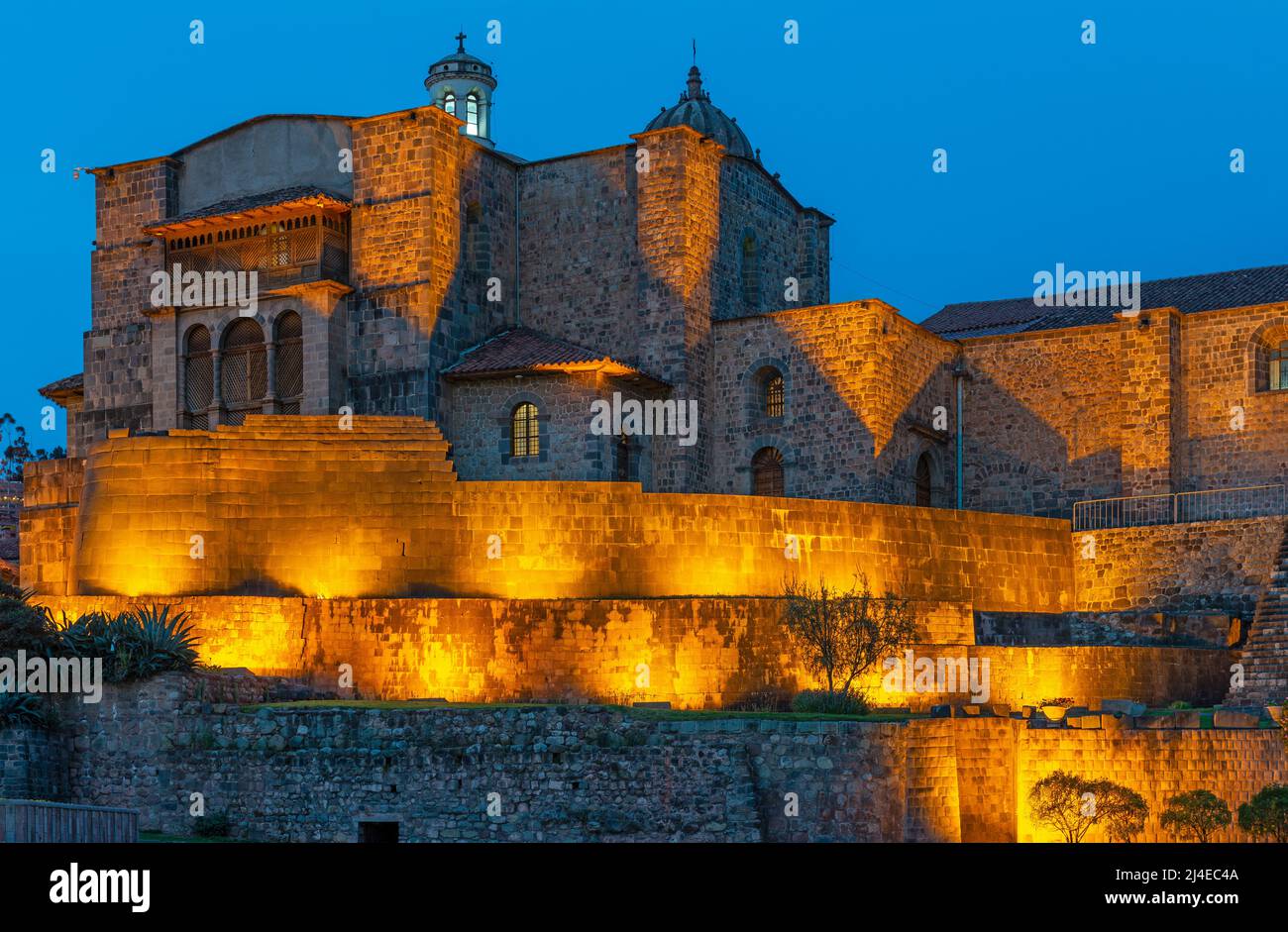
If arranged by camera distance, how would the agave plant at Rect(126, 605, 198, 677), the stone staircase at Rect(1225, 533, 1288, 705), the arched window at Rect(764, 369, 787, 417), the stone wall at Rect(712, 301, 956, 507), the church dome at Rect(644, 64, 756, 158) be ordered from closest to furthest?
the agave plant at Rect(126, 605, 198, 677)
the stone staircase at Rect(1225, 533, 1288, 705)
the stone wall at Rect(712, 301, 956, 507)
the arched window at Rect(764, 369, 787, 417)
the church dome at Rect(644, 64, 756, 158)

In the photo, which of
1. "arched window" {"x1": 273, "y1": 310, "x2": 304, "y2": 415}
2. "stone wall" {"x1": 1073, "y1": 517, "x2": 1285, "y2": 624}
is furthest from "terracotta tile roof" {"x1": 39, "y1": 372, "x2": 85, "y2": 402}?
"stone wall" {"x1": 1073, "y1": 517, "x2": 1285, "y2": 624}

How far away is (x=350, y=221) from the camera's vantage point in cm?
4169

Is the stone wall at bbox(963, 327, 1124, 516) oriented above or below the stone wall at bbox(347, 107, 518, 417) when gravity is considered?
below

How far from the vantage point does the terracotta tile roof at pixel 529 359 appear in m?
39.8

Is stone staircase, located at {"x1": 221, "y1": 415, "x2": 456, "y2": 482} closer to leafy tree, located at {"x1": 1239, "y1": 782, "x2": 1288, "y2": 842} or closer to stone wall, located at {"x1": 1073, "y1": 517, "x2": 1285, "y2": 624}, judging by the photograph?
stone wall, located at {"x1": 1073, "y1": 517, "x2": 1285, "y2": 624}

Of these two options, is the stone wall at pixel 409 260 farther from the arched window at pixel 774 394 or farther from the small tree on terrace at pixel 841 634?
the small tree on terrace at pixel 841 634

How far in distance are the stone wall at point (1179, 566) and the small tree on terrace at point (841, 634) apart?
672 cm

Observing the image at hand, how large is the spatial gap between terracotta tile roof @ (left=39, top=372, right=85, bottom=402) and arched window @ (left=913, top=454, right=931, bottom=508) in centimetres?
→ 1924

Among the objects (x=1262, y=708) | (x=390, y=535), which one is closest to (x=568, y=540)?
(x=390, y=535)

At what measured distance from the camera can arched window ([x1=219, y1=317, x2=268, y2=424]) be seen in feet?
137

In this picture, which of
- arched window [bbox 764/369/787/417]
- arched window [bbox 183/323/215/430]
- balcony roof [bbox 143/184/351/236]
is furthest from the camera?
arched window [bbox 183/323/215/430]

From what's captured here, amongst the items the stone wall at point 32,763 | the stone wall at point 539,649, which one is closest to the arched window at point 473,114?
the stone wall at point 539,649

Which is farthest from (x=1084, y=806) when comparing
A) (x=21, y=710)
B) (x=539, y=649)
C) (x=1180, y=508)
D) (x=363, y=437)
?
(x=21, y=710)

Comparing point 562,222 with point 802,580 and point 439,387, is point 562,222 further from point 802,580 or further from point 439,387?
point 802,580
